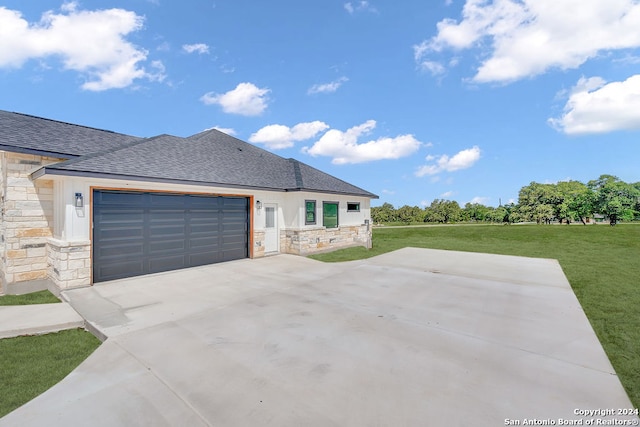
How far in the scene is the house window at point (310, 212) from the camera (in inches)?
515

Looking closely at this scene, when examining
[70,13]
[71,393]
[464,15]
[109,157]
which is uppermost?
[464,15]

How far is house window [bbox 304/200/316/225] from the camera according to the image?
13.1 meters

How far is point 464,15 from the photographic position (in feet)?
35.9

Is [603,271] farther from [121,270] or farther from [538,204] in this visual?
[538,204]

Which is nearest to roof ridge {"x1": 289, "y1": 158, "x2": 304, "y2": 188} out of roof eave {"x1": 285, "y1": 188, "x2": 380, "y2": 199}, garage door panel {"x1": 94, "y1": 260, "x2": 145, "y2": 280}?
roof eave {"x1": 285, "y1": 188, "x2": 380, "y2": 199}

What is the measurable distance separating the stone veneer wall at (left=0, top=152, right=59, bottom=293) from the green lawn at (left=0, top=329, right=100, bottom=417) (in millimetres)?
4086

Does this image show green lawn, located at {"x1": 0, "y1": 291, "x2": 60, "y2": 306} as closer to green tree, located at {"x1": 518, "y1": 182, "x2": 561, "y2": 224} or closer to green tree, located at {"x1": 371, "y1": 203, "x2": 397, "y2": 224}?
green tree, located at {"x1": 371, "y1": 203, "x2": 397, "y2": 224}

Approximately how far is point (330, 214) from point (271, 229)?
347 cm

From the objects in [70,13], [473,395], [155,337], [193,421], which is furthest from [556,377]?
[70,13]

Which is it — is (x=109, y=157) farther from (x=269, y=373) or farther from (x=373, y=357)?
(x=373, y=357)

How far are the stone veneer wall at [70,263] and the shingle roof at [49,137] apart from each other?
8.59 ft

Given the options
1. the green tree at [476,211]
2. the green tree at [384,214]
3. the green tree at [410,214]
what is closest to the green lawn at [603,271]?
the green tree at [410,214]

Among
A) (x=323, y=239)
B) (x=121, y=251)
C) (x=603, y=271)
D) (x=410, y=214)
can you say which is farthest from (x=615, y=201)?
(x=121, y=251)

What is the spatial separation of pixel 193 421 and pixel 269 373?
38.2 inches
